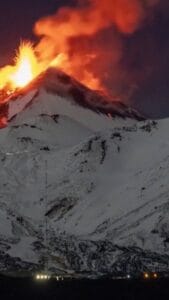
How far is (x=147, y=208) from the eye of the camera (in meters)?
172

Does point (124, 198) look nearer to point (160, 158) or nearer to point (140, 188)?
point (140, 188)

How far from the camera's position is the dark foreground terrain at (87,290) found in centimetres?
7975

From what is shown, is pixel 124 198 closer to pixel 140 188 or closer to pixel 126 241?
pixel 140 188

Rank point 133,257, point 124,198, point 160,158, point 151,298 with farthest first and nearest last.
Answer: point 160,158 < point 124,198 < point 133,257 < point 151,298

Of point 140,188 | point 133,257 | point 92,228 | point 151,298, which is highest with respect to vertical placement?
point 140,188

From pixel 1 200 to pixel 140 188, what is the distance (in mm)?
29936

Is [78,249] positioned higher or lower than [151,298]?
higher

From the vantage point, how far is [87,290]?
266 ft

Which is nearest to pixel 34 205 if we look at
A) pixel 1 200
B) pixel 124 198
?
pixel 1 200

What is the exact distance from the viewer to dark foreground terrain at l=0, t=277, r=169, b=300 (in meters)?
79.8

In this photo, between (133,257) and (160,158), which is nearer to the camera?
(133,257)

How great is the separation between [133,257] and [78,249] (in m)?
12.9

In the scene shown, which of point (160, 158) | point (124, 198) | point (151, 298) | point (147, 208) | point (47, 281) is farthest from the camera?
point (160, 158)

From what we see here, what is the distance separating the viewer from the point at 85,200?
634 feet
